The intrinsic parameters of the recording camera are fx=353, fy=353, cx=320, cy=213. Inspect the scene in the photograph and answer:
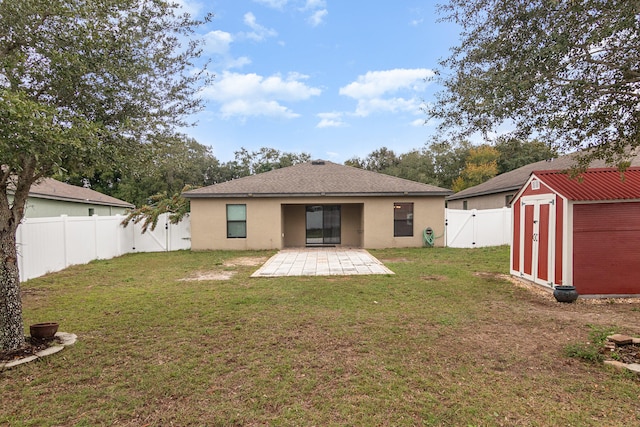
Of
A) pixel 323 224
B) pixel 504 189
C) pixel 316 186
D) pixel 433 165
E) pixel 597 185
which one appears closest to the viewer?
pixel 597 185

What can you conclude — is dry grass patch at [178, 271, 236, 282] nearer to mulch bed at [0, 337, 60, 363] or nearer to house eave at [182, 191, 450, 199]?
mulch bed at [0, 337, 60, 363]

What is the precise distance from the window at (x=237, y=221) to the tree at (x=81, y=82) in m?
9.56

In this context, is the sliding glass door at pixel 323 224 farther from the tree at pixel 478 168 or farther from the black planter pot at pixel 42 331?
the tree at pixel 478 168

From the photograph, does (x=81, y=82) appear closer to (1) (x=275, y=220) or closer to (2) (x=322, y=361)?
(2) (x=322, y=361)

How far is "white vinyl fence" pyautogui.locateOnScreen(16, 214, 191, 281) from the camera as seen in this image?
8445 millimetres

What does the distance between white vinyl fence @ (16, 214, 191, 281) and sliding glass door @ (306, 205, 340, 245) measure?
5222 mm

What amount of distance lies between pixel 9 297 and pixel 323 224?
12678 millimetres

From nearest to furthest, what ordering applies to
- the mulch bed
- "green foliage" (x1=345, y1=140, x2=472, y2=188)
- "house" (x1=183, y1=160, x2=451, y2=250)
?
the mulch bed, "house" (x1=183, y1=160, x2=451, y2=250), "green foliage" (x1=345, y1=140, x2=472, y2=188)

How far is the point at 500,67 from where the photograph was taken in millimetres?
4148

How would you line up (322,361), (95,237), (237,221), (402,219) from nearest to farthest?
(322,361) → (95,237) → (237,221) → (402,219)

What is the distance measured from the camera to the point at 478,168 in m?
32.3

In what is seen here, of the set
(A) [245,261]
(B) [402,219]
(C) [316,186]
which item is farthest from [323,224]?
(A) [245,261]

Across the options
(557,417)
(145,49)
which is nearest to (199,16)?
(145,49)

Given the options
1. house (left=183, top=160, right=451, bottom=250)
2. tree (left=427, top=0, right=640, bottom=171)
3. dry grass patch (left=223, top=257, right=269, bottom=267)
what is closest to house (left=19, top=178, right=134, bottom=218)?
house (left=183, top=160, right=451, bottom=250)
